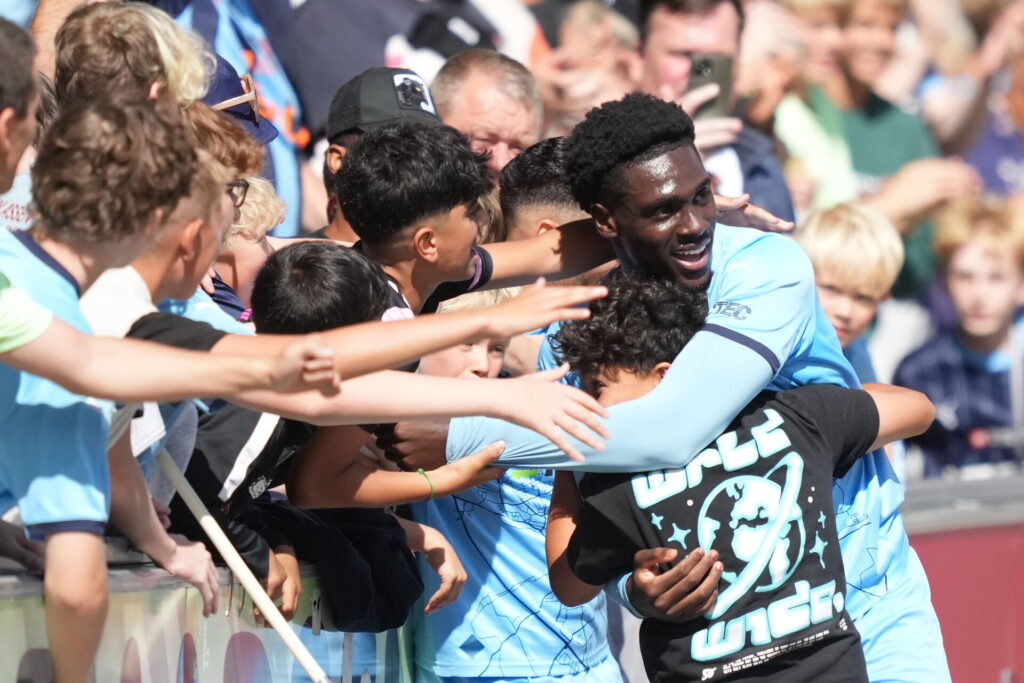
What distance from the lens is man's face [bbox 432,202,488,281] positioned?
10.7 ft

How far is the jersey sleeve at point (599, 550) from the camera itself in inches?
101

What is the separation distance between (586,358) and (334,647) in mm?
1062

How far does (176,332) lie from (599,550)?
88cm

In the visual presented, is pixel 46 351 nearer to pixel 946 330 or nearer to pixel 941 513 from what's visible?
pixel 941 513

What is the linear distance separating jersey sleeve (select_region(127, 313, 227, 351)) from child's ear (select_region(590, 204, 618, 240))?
1.04 meters

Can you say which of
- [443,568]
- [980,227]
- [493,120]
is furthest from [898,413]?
[980,227]

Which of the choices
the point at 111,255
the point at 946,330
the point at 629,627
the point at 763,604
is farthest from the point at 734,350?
the point at 946,330

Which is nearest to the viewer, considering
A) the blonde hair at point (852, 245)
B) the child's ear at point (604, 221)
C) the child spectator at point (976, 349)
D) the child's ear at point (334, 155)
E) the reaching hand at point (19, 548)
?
the reaching hand at point (19, 548)

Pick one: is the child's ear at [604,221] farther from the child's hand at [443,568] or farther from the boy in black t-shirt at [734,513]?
the child's hand at [443,568]

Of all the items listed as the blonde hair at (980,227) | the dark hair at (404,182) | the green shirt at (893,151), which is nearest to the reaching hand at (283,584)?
the dark hair at (404,182)

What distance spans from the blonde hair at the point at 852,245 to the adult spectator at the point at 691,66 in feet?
0.91

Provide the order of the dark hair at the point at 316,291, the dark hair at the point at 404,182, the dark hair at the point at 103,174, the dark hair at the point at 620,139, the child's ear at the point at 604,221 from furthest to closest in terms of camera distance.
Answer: the dark hair at the point at 404,182, the child's ear at the point at 604,221, the dark hair at the point at 620,139, the dark hair at the point at 316,291, the dark hair at the point at 103,174

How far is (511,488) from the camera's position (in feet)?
12.0

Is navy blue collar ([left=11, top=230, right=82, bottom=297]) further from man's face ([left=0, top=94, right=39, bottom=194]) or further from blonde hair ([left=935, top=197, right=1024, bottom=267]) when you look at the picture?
blonde hair ([left=935, top=197, right=1024, bottom=267])
